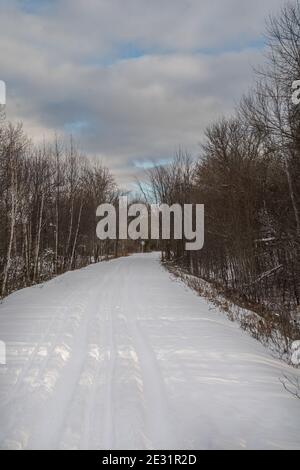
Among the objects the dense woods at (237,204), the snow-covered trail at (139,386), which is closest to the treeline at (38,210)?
the dense woods at (237,204)

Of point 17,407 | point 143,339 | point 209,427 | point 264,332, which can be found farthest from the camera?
point 264,332

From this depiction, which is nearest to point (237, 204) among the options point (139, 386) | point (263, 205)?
point (263, 205)

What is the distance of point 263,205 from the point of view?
13398mm

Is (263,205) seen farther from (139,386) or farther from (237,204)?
(139,386)

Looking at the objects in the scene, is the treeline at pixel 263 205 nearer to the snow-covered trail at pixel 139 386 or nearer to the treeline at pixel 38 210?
the snow-covered trail at pixel 139 386

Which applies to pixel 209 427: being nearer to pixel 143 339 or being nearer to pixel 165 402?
pixel 165 402

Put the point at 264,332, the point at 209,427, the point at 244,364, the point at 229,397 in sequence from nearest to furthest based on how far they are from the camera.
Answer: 1. the point at 209,427
2. the point at 229,397
3. the point at 244,364
4. the point at 264,332

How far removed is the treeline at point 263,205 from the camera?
33.7 feet

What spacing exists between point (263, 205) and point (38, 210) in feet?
42.7

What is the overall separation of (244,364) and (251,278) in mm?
9044

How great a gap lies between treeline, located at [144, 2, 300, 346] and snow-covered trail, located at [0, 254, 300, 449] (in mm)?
2805

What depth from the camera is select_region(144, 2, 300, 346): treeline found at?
1028cm

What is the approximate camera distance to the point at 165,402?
3.61m
